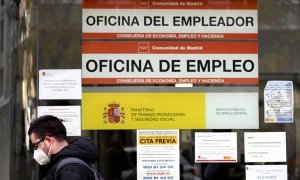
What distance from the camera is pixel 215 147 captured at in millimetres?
6699

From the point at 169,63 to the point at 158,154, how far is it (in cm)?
93

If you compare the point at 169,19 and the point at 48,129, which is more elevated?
the point at 169,19

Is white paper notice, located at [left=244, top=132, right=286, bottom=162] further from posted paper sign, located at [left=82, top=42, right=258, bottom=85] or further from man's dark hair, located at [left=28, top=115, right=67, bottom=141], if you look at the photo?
man's dark hair, located at [left=28, top=115, right=67, bottom=141]

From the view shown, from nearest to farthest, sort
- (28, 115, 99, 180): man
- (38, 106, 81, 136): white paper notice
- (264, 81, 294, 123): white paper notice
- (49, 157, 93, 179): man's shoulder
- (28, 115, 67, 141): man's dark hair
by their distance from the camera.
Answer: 1. (49, 157, 93, 179): man's shoulder
2. (28, 115, 99, 180): man
3. (28, 115, 67, 141): man's dark hair
4. (38, 106, 81, 136): white paper notice
5. (264, 81, 294, 123): white paper notice

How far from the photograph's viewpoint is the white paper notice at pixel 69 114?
655 cm

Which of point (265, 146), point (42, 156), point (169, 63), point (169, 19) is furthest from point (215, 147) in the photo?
point (42, 156)

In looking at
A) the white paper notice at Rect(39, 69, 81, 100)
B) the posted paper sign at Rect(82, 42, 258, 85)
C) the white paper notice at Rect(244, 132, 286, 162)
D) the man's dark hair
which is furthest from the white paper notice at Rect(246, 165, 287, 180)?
the man's dark hair

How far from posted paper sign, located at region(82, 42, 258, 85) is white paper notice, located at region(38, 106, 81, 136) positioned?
0.31 metres

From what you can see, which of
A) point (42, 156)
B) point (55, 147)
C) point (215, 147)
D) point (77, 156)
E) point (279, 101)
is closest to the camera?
point (77, 156)

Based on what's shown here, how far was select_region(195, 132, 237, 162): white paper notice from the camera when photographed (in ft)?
21.9

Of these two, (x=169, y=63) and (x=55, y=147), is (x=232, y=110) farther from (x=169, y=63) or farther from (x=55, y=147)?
(x=55, y=147)

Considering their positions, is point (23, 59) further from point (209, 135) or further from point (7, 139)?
point (209, 135)

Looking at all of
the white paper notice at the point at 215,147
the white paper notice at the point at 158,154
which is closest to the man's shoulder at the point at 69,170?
the white paper notice at the point at 158,154

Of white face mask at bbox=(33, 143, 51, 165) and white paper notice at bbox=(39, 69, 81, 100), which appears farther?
white paper notice at bbox=(39, 69, 81, 100)
